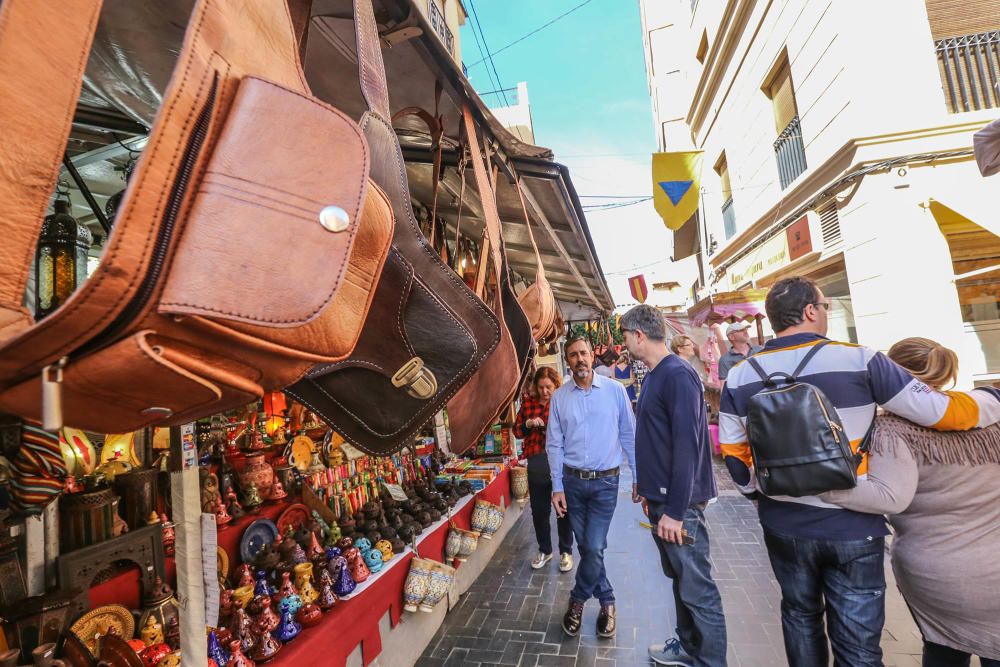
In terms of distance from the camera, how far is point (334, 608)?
94.0 inches

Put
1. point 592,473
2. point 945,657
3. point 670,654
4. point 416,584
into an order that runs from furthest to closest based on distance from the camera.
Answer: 1. point 592,473
2. point 416,584
3. point 670,654
4. point 945,657

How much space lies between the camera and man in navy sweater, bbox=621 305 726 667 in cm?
243

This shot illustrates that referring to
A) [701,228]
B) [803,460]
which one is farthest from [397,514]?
[701,228]

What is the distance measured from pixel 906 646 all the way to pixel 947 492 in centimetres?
170

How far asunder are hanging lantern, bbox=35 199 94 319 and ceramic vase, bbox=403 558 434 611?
257 centimetres

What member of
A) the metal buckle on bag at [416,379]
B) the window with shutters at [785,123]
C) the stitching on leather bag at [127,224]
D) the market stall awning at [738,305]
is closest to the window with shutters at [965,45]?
the window with shutters at [785,123]

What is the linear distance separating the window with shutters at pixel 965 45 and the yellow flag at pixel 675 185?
3.00 metres

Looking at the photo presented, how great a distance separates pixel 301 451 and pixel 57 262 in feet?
7.75

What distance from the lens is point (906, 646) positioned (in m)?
2.71

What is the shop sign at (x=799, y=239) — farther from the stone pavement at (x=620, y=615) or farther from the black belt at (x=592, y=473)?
the black belt at (x=592, y=473)

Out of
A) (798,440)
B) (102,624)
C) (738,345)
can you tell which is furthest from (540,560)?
(738,345)

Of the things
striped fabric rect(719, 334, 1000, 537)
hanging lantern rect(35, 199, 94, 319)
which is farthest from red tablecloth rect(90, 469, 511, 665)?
striped fabric rect(719, 334, 1000, 537)

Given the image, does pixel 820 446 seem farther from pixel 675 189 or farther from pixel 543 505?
pixel 675 189

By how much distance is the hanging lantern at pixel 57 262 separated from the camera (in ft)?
3.21
